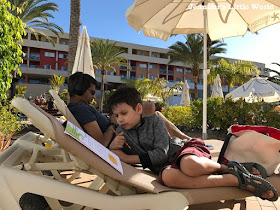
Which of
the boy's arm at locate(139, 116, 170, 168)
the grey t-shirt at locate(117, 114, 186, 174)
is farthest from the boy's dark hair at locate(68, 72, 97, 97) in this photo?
the boy's arm at locate(139, 116, 170, 168)

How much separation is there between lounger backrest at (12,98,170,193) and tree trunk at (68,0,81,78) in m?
6.45

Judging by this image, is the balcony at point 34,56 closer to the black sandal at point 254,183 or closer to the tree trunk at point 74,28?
the tree trunk at point 74,28

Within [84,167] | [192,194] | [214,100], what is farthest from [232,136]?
[214,100]

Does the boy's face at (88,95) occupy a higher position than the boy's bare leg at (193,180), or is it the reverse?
the boy's face at (88,95)

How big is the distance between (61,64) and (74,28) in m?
35.7

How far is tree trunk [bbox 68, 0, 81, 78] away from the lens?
7504 millimetres

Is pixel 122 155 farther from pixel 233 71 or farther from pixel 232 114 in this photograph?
pixel 233 71

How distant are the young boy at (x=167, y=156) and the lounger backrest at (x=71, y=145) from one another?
181mm

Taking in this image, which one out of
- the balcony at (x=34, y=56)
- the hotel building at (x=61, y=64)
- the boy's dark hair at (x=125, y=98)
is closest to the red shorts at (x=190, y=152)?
the boy's dark hair at (x=125, y=98)

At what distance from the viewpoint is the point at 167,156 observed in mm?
1922

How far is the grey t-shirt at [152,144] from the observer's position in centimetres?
181

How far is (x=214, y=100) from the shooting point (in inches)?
392

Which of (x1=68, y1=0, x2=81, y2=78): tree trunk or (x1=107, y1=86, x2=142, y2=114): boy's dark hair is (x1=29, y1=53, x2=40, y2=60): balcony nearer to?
(x1=68, y1=0, x2=81, y2=78): tree trunk

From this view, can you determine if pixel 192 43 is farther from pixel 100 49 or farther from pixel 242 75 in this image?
pixel 100 49
